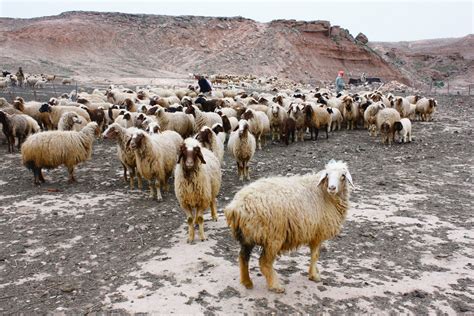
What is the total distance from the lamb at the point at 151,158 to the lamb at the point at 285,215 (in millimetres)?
4062

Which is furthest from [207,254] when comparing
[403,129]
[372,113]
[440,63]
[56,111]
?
[440,63]

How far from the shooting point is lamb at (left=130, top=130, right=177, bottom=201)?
859 cm

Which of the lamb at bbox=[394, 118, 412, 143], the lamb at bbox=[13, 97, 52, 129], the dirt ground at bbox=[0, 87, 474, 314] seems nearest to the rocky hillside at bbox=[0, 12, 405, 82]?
the lamb at bbox=[13, 97, 52, 129]

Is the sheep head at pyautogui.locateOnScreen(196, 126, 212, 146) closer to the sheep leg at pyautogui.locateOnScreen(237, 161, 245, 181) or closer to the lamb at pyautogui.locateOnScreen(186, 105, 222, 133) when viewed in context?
the sheep leg at pyautogui.locateOnScreen(237, 161, 245, 181)

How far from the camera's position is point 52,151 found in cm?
966

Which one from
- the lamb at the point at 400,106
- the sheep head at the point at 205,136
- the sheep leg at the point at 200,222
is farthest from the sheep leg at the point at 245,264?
the lamb at the point at 400,106

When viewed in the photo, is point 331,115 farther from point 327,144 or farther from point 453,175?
point 453,175

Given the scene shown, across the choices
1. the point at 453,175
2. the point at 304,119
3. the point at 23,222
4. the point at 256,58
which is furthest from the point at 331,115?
the point at 256,58

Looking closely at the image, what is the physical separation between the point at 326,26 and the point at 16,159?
6705 cm

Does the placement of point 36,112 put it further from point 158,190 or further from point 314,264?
point 314,264

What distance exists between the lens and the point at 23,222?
290 inches

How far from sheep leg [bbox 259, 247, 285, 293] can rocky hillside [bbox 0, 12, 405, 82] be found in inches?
1875

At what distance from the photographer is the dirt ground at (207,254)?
16.0 feet

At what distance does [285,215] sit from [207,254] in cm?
173
